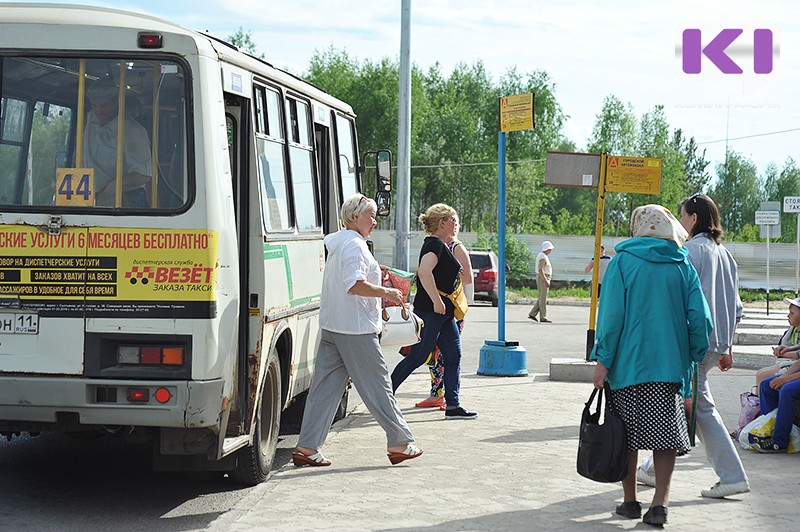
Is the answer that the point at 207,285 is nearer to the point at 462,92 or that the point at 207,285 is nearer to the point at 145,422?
the point at 145,422

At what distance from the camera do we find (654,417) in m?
6.86

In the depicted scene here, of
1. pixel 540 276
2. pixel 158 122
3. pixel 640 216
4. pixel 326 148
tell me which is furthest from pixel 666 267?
pixel 540 276

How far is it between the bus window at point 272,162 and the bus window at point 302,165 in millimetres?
317

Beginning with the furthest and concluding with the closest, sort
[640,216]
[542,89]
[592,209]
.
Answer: [592,209]
[542,89]
[640,216]

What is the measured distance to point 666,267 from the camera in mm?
6914

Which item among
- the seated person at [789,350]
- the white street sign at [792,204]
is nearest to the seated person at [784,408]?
the seated person at [789,350]

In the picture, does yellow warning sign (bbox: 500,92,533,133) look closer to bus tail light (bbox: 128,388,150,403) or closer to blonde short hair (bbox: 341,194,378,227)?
blonde short hair (bbox: 341,194,378,227)

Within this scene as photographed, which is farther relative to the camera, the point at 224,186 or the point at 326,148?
the point at 326,148

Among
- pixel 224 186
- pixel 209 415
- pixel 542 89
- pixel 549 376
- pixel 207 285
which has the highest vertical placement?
pixel 542 89

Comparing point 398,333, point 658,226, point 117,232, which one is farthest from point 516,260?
point 117,232

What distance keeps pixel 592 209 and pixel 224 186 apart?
112m

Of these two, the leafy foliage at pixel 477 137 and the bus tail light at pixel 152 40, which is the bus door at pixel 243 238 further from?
the leafy foliage at pixel 477 137

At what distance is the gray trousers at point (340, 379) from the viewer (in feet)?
27.8

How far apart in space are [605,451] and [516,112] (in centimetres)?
833
